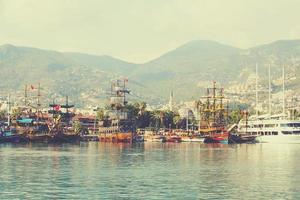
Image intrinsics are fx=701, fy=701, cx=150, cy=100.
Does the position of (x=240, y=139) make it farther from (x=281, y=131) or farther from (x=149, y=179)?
(x=149, y=179)

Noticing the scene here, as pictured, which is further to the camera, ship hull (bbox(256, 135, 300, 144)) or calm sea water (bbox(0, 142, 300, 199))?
ship hull (bbox(256, 135, 300, 144))

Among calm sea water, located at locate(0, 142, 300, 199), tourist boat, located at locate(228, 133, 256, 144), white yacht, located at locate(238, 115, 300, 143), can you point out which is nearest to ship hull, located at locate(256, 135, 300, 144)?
white yacht, located at locate(238, 115, 300, 143)

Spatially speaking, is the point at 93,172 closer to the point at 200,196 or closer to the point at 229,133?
the point at 200,196

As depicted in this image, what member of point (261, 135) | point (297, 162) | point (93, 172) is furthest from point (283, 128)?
point (93, 172)

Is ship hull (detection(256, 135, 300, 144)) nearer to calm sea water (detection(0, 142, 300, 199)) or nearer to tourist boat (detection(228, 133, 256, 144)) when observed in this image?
tourist boat (detection(228, 133, 256, 144))

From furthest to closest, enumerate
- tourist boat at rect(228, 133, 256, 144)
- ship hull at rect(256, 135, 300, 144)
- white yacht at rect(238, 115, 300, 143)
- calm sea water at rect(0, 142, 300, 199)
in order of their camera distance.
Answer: tourist boat at rect(228, 133, 256, 144) → white yacht at rect(238, 115, 300, 143) → ship hull at rect(256, 135, 300, 144) → calm sea water at rect(0, 142, 300, 199)

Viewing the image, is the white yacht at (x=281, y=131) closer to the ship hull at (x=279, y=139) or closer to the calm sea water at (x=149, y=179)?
the ship hull at (x=279, y=139)

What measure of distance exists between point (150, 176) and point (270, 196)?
20.2 metres

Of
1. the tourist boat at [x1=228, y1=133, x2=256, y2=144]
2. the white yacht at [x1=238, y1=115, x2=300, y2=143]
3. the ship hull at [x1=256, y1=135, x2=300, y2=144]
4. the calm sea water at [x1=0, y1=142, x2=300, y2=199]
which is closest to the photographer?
the calm sea water at [x1=0, y1=142, x2=300, y2=199]

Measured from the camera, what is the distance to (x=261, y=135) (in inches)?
7849

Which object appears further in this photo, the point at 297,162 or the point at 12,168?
the point at 297,162

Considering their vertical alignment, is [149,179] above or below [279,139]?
below

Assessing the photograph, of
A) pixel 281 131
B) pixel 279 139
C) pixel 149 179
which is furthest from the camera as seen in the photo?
pixel 279 139

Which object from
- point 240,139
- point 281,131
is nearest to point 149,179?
point 281,131
